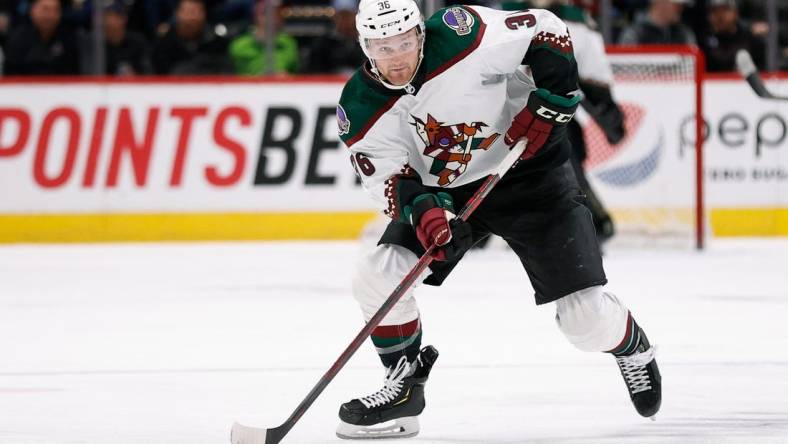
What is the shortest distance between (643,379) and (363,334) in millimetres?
634

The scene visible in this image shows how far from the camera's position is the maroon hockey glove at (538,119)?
127 inches

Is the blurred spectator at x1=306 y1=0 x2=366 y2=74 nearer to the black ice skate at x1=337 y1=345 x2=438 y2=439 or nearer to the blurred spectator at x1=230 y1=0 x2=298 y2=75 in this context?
the blurred spectator at x1=230 y1=0 x2=298 y2=75

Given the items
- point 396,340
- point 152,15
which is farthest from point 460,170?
point 152,15

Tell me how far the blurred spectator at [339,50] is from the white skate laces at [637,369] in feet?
16.6

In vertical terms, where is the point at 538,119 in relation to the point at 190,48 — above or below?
above

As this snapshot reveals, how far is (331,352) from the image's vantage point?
4.36 metres

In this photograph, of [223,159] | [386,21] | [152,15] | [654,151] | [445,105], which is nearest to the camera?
[386,21]

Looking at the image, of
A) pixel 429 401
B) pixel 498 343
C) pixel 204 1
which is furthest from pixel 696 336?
pixel 204 1

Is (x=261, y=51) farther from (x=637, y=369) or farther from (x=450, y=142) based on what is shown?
(x=637, y=369)

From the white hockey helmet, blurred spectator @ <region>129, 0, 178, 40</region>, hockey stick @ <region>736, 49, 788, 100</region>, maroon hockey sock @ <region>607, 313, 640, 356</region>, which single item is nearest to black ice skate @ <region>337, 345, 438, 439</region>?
maroon hockey sock @ <region>607, 313, 640, 356</region>

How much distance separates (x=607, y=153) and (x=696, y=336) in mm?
3079

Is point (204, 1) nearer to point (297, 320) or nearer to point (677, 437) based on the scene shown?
point (297, 320)

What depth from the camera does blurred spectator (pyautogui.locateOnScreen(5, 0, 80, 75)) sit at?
313 inches

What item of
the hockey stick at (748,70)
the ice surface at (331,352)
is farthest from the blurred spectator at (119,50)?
the hockey stick at (748,70)
